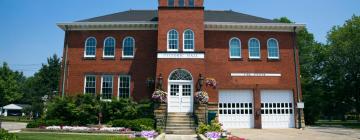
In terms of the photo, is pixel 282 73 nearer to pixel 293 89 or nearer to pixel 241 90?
pixel 293 89

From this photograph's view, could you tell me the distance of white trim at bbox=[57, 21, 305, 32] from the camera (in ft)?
75.3

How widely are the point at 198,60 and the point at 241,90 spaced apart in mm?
4257

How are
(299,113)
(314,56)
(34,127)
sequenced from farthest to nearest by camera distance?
(314,56) < (299,113) < (34,127)

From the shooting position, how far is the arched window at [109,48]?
76.5 feet

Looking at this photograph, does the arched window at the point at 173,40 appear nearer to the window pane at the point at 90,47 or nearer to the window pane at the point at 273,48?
the window pane at the point at 90,47

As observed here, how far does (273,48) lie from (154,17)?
31.3ft

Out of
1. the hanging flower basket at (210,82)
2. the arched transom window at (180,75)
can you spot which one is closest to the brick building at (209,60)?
the hanging flower basket at (210,82)

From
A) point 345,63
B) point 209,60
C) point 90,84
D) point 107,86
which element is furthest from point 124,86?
point 345,63

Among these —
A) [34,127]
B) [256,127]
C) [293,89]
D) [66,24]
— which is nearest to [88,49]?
[66,24]

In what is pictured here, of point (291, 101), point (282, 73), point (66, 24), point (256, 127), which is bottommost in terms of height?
point (256, 127)

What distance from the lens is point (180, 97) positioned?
21359 mm

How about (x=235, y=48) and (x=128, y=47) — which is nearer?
(x=128, y=47)

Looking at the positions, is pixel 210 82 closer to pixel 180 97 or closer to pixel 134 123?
pixel 180 97

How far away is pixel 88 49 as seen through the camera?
23.4 meters
